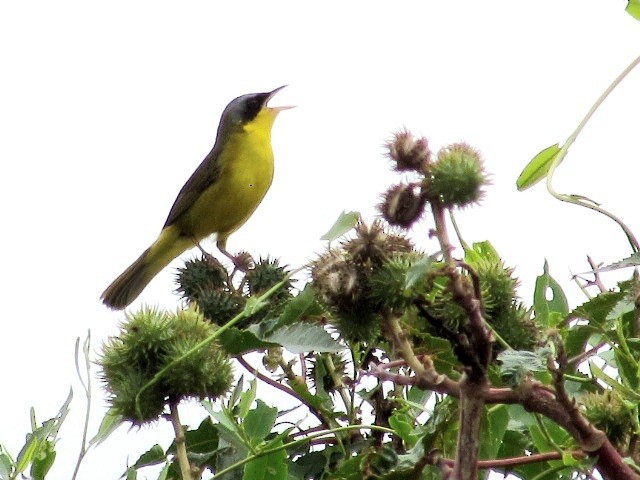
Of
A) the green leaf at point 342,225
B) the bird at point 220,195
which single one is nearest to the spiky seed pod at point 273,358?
the green leaf at point 342,225

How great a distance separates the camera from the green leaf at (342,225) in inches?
70.1

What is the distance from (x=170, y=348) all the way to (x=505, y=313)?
64cm

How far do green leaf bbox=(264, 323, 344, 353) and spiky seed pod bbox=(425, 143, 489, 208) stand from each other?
35cm

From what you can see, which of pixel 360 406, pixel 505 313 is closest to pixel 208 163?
pixel 360 406

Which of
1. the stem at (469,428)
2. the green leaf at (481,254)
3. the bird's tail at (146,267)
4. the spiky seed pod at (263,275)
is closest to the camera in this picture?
the stem at (469,428)

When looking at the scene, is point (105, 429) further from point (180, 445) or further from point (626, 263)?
point (626, 263)

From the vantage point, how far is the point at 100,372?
2162 millimetres

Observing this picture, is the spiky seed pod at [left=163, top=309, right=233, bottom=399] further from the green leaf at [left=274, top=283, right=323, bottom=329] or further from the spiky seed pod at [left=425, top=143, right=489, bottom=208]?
the spiky seed pod at [left=425, top=143, right=489, bottom=208]

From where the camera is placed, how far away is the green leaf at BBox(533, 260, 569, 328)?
2.36 m

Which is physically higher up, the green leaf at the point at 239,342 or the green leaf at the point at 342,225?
the green leaf at the point at 342,225

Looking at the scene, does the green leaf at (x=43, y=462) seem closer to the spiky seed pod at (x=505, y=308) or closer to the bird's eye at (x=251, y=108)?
the spiky seed pod at (x=505, y=308)

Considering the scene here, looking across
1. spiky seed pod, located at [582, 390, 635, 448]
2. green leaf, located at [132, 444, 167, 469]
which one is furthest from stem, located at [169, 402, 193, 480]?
spiky seed pod, located at [582, 390, 635, 448]

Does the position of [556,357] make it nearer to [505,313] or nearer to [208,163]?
[505,313]

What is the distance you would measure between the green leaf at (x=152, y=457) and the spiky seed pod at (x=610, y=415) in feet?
3.22
